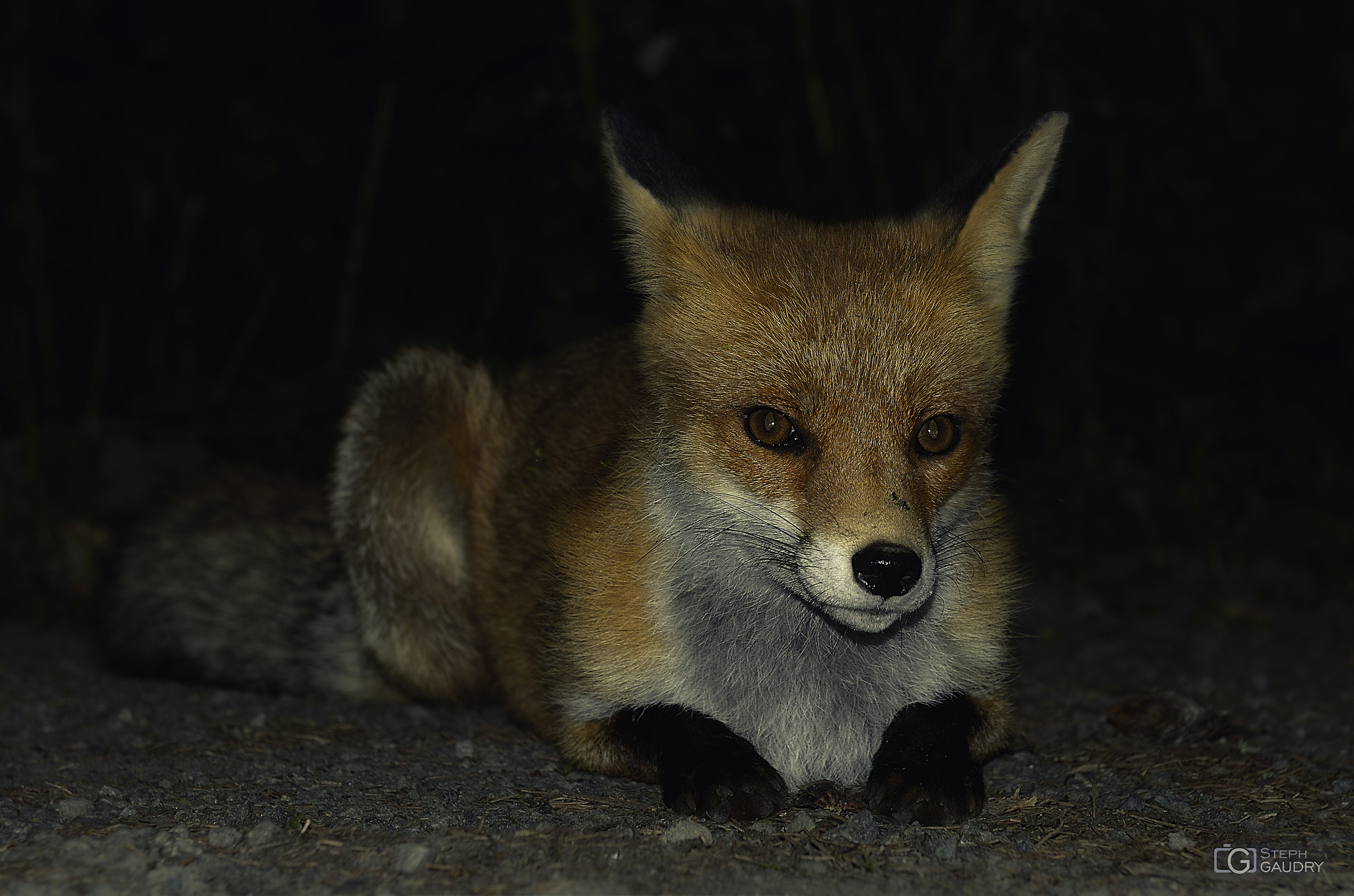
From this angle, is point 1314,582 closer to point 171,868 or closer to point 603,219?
point 603,219

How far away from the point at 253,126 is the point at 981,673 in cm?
433

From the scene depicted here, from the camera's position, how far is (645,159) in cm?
245

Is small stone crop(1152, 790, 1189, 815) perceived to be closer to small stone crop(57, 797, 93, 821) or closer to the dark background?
small stone crop(57, 797, 93, 821)

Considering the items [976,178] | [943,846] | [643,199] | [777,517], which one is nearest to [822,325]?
[777,517]

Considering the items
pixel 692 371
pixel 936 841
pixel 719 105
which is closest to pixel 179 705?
pixel 692 371

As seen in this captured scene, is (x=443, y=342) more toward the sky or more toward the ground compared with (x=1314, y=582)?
more toward the sky

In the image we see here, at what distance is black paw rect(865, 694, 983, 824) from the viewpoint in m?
2.05

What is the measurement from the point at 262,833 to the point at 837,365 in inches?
52.1

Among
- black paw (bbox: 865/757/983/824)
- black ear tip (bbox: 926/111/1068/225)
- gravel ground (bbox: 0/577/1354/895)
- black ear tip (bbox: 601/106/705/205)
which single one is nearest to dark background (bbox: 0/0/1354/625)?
gravel ground (bbox: 0/577/1354/895)

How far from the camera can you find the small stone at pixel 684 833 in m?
1.92

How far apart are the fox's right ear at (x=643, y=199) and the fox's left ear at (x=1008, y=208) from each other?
643mm

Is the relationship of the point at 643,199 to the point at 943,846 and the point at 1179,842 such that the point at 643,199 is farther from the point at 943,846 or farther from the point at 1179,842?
the point at 1179,842

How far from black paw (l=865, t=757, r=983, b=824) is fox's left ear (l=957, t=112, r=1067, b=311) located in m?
1.03

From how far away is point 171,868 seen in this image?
5.52 feet
